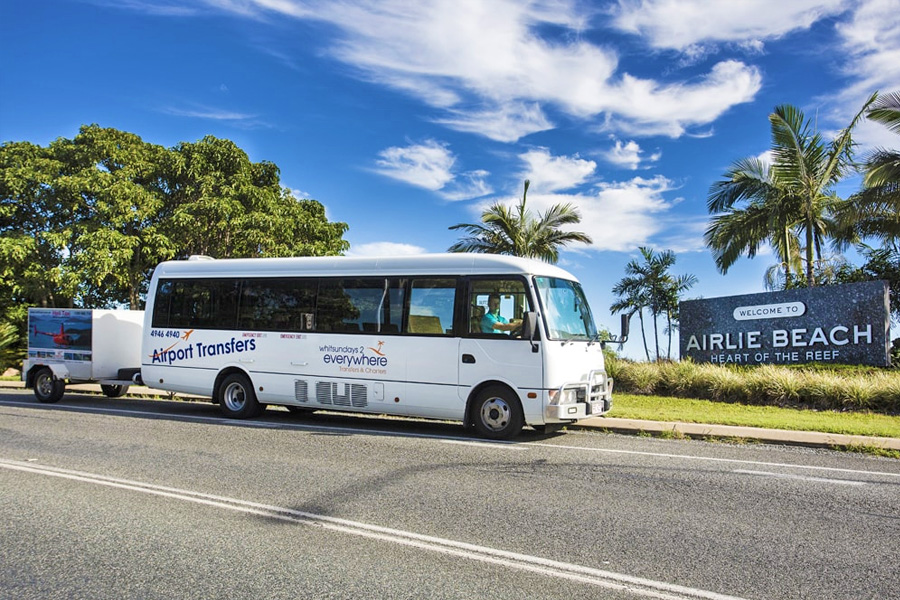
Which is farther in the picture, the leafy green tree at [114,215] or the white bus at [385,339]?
the leafy green tree at [114,215]

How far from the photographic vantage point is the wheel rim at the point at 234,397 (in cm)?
1230

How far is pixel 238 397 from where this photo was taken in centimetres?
1237

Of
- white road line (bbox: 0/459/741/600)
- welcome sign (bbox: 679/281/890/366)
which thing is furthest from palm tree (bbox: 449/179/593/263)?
white road line (bbox: 0/459/741/600)

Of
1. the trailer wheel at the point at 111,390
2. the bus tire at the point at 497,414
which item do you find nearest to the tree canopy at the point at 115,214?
the trailer wheel at the point at 111,390

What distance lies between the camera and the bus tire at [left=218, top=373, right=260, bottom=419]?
12.1m

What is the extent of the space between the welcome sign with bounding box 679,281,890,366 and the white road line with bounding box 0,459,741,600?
1576 centimetres

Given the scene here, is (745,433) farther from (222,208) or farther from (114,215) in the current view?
(114,215)

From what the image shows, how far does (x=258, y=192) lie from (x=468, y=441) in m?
17.3

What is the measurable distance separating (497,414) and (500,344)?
Answer: 1061 mm

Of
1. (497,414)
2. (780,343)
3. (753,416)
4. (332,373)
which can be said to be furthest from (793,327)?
(332,373)

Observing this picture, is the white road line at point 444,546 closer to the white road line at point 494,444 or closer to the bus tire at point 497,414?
the white road line at point 494,444

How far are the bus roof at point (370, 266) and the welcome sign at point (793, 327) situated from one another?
34.9ft

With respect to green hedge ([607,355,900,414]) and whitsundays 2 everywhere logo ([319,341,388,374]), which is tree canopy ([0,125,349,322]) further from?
green hedge ([607,355,900,414])

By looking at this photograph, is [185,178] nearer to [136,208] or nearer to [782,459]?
[136,208]
